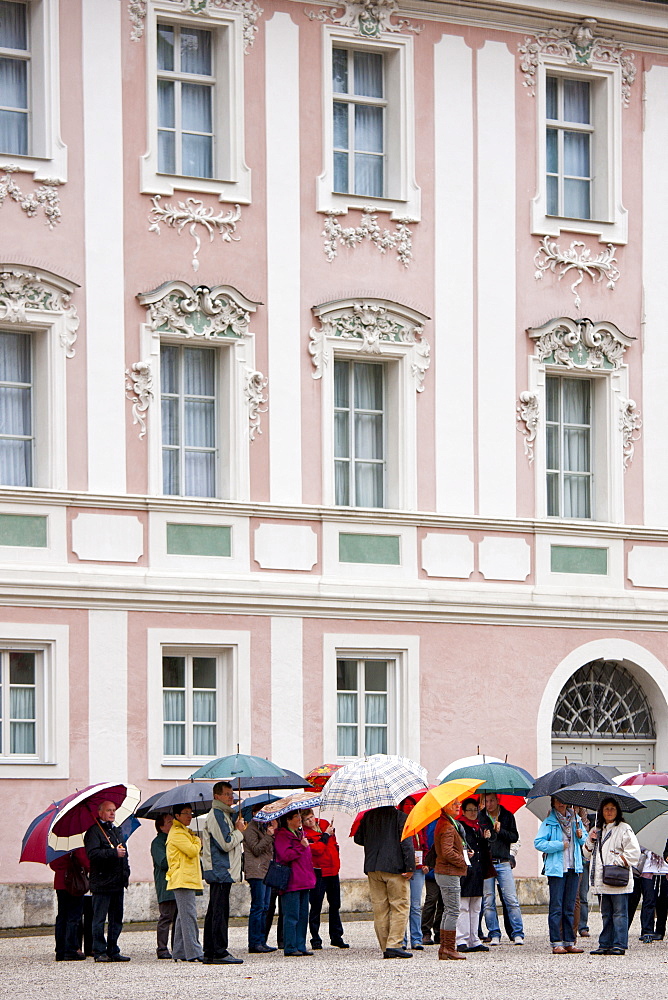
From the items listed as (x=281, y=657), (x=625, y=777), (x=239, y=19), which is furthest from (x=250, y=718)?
(x=239, y=19)

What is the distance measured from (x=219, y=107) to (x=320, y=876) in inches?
403

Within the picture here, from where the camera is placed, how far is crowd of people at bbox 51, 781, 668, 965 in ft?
63.9

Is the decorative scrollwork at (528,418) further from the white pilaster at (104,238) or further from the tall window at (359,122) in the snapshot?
the white pilaster at (104,238)

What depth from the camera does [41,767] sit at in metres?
24.4

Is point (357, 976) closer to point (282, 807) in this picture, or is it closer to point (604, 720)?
point (282, 807)

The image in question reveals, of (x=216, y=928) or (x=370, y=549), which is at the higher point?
(x=370, y=549)

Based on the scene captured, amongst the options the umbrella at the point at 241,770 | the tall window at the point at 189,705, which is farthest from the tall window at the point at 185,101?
the umbrella at the point at 241,770

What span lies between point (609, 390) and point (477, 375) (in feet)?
6.71

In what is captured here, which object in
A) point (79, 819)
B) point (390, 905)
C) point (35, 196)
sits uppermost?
point (35, 196)

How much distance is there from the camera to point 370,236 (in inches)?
1060

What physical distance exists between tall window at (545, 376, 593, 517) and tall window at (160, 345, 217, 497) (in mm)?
4779

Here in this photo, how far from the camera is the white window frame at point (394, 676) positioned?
26.2 meters

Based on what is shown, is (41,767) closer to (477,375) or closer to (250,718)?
(250,718)

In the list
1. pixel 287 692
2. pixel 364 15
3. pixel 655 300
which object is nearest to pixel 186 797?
pixel 287 692
